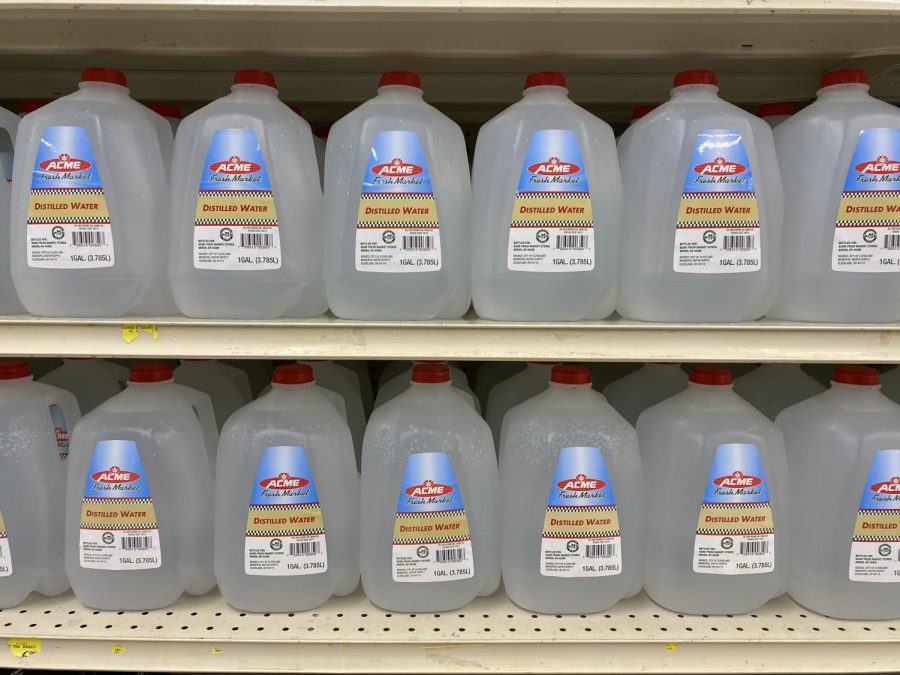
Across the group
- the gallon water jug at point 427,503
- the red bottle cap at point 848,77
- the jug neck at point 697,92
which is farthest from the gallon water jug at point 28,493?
the red bottle cap at point 848,77

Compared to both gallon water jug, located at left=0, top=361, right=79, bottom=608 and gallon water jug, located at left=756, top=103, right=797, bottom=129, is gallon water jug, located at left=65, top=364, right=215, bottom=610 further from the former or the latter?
gallon water jug, located at left=756, top=103, right=797, bottom=129

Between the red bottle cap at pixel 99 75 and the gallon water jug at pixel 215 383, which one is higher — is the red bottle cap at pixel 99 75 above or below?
above

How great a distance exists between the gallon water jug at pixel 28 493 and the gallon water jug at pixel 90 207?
0.69ft

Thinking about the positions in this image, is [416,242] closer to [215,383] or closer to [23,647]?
[215,383]

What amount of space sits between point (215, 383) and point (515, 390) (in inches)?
28.7

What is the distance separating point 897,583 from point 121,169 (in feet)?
5.23

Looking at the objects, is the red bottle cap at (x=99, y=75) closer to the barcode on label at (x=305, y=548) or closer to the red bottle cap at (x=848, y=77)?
the barcode on label at (x=305, y=548)

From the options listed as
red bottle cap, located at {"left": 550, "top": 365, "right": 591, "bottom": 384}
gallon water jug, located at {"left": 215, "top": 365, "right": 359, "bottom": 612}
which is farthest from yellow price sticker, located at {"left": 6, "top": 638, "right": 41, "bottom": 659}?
red bottle cap, located at {"left": 550, "top": 365, "right": 591, "bottom": 384}

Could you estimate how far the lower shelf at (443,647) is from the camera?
1055 mm

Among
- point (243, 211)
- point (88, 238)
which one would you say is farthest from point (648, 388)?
point (88, 238)

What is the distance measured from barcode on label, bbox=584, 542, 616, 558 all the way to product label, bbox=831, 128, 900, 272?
0.64m

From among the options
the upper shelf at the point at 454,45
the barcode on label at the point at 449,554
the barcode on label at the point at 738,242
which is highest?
the upper shelf at the point at 454,45

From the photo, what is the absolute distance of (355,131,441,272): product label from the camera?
1.03 metres

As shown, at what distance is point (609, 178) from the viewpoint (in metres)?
1.08
